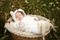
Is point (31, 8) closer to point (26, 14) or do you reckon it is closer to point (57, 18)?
point (26, 14)

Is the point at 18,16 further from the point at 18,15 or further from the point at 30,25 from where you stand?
the point at 30,25

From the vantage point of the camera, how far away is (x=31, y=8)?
1.27 metres

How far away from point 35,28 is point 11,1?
29 centimetres

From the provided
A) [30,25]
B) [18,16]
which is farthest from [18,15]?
[30,25]

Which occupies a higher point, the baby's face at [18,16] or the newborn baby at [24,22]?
the baby's face at [18,16]

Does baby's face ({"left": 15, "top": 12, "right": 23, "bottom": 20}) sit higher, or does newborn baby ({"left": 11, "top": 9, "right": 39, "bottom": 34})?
baby's face ({"left": 15, "top": 12, "right": 23, "bottom": 20})

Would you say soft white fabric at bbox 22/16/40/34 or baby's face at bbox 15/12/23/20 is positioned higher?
baby's face at bbox 15/12/23/20

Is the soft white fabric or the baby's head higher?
the baby's head

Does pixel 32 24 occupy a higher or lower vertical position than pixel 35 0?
lower

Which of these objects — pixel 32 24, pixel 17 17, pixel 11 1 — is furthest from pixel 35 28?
pixel 11 1

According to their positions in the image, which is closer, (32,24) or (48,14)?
(32,24)

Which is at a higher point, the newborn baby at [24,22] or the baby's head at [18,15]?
the baby's head at [18,15]

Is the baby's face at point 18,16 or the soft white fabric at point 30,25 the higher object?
the baby's face at point 18,16

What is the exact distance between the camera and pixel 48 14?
126 centimetres
